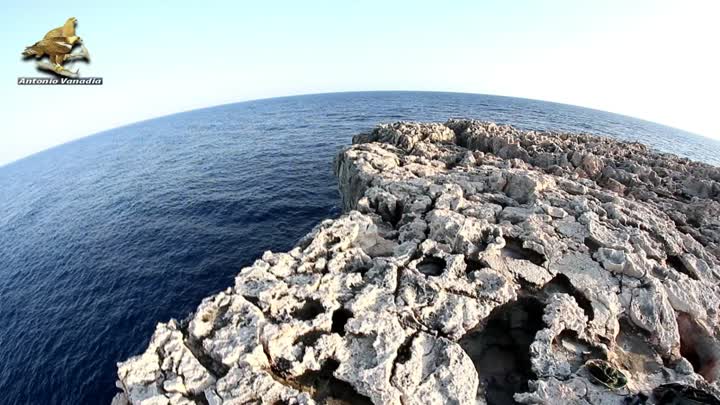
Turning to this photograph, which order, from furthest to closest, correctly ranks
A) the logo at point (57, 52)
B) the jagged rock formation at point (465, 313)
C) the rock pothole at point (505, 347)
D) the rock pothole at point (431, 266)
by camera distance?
the logo at point (57, 52) → the rock pothole at point (431, 266) → the rock pothole at point (505, 347) → the jagged rock formation at point (465, 313)

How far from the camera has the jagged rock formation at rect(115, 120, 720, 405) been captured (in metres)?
11.0

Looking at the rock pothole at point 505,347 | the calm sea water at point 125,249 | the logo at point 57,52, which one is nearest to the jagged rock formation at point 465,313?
the rock pothole at point 505,347

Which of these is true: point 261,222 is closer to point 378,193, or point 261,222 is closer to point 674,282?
point 378,193

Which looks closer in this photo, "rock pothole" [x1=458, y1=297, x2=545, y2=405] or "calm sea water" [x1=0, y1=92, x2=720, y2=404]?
"rock pothole" [x1=458, y1=297, x2=545, y2=405]

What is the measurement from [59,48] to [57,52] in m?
0.44

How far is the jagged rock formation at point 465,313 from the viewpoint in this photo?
36.0ft

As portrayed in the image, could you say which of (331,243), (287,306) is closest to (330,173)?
(331,243)

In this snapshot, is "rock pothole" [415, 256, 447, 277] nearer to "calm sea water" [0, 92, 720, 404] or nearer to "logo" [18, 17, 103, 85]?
"calm sea water" [0, 92, 720, 404]

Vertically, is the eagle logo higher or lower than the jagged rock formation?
higher

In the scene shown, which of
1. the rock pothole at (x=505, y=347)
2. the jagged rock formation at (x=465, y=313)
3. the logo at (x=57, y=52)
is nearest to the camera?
the jagged rock formation at (x=465, y=313)

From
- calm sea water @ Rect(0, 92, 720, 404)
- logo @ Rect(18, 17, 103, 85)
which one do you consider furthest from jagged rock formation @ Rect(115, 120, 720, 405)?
logo @ Rect(18, 17, 103, 85)

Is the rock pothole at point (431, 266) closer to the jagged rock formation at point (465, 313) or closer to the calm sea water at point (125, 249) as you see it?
the jagged rock formation at point (465, 313)

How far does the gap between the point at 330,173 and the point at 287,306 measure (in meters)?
42.4

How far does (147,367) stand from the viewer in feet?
36.9
